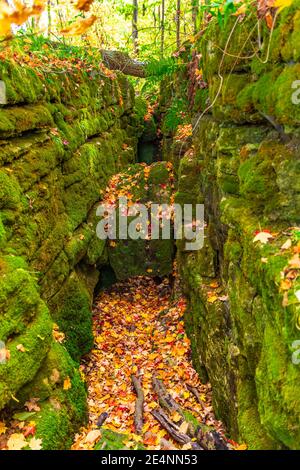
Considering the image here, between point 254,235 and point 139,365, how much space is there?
15.1 feet

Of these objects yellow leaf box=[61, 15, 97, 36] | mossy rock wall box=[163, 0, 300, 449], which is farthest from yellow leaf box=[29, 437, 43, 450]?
yellow leaf box=[61, 15, 97, 36]

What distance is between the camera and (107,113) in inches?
453

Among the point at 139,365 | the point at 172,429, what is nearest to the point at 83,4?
the point at 172,429

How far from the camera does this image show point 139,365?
24.0 ft

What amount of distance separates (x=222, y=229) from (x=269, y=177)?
1911mm

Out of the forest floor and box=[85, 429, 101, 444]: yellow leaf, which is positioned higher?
box=[85, 429, 101, 444]: yellow leaf

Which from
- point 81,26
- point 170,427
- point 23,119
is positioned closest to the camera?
point 81,26

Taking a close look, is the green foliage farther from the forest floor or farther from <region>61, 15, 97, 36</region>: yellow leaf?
<region>61, 15, 97, 36</region>: yellow leaf

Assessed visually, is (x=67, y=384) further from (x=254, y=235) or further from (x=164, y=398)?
(x=254, y=235)

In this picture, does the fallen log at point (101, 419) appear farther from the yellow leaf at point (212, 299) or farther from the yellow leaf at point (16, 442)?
the yellow leaf at point (212, 299)

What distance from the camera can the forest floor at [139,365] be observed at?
5168 millimetres

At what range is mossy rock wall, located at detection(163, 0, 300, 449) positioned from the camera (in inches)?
116

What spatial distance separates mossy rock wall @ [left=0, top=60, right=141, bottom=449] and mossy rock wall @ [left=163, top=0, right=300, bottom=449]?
2.26m
